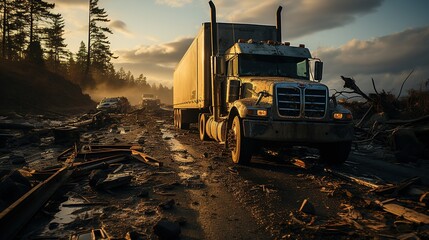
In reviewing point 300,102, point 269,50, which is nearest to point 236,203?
point 300,102

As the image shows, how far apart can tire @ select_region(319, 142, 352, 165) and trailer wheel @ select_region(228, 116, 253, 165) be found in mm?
1975

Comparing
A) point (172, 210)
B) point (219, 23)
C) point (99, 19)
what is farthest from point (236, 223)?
point (99, 19)

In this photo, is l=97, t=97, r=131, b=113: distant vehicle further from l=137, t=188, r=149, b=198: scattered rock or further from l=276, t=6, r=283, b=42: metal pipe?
l=137, t=188, r=149, b=198: scattered rock

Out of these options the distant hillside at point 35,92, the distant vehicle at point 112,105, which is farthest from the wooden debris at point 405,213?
the distant hillside at point 35,92

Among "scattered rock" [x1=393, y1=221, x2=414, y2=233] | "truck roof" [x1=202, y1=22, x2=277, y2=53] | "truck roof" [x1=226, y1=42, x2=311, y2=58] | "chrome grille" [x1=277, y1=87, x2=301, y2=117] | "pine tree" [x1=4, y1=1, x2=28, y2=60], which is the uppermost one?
"pine tree" [x1=4, y1=1, x2=28, y2=60]

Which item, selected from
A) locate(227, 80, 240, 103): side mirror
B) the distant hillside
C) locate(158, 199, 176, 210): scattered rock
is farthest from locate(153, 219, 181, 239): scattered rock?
the distant hillside

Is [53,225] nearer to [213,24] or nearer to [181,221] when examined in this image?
[181,221]

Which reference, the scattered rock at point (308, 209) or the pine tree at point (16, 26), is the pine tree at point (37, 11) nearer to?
the pine tree at point (16, 26)

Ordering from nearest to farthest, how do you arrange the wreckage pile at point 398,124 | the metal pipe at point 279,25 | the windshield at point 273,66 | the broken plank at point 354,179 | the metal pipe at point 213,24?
1. the broken plank at point 354,179
2. the windshield at point 273,66
3. the wreckage pile at point 398,124
4. the metal pipe at point 213,24
5. the metal pipe at point 279,25

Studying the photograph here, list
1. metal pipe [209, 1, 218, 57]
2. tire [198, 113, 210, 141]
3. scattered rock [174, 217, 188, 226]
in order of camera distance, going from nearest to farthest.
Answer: scattered rock [174, 217, 188, 226] < metal pipe [209, 1, 218, 57] < tire [198, 113, 210, 141]

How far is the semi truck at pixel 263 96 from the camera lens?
7332 millimetres

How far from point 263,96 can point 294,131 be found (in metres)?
1.13

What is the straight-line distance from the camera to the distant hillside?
1228 inches

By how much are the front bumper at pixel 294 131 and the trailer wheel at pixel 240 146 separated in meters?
0.31
